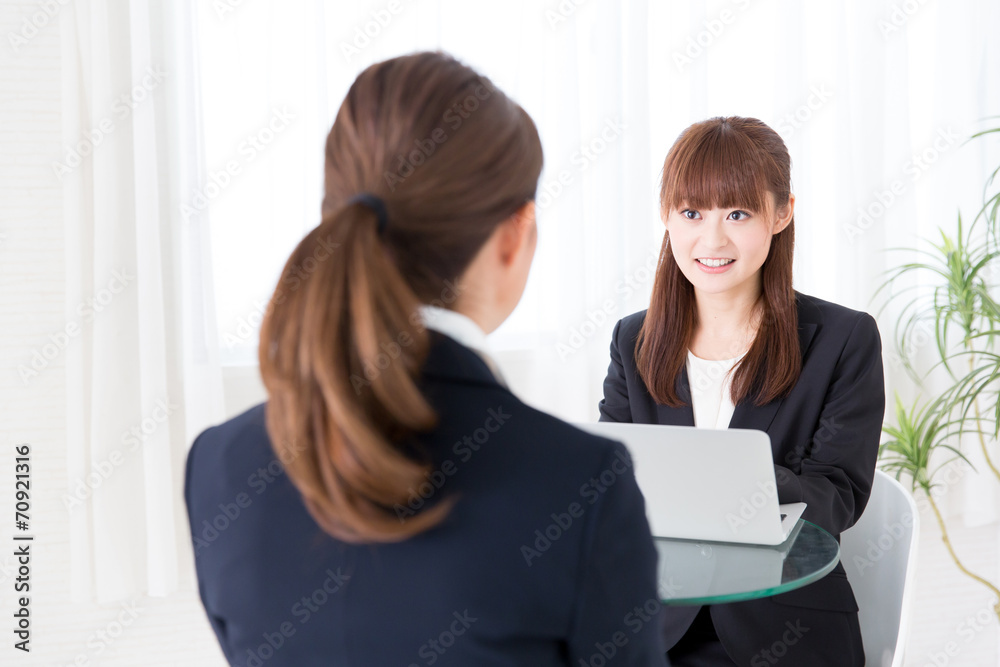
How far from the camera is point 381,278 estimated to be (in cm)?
77

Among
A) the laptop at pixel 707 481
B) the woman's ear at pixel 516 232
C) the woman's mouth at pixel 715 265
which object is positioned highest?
the woman's ear at pixel 516 232

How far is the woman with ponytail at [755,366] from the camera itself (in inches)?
68.0

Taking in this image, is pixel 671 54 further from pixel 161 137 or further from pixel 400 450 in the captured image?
pixel 400 450

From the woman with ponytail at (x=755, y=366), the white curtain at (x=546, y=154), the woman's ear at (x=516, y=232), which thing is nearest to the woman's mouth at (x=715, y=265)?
the woman with ponytail at (x=755, y=366)

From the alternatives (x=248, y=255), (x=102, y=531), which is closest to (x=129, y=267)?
(x=248, y=255)

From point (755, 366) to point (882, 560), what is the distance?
1.65ft

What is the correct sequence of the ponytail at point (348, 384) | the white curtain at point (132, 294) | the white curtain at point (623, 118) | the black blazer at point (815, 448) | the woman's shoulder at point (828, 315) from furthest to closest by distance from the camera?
the white curtain at point (623, 118) → the white curtain at point (132, 294) → the woman's shoulder at point (828, 315) → the black blazer at point (815, 448) → the ponytail at point (348, 384)

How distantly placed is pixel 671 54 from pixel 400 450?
2.71 m

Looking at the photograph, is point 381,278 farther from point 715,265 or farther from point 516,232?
point 715,265

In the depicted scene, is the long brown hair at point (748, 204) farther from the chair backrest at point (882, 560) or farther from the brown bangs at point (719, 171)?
the chair backrest at point (882, 560)

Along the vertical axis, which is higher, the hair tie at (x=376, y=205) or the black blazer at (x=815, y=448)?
the hair tie at (x=376, y=205)

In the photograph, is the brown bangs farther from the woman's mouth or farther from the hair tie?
the hair tie

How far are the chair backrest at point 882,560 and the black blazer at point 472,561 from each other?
3.61 feet

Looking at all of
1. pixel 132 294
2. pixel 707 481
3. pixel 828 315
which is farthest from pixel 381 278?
pixel 132 294
